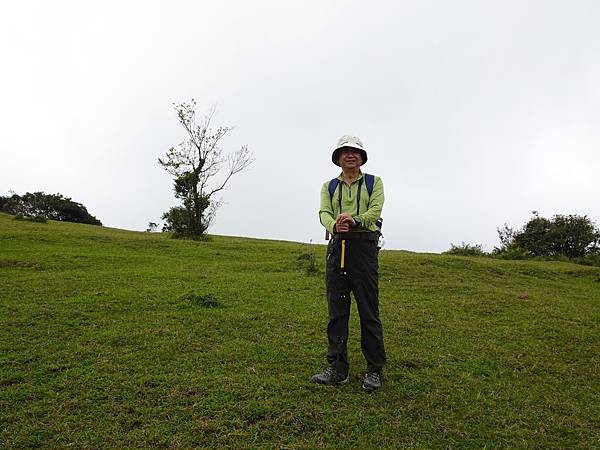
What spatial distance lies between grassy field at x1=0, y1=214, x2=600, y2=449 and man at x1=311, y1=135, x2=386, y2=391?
0.96ft

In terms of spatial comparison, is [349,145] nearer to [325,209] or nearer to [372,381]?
[325,209]

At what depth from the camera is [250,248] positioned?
2052cm

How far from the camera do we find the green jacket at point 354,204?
506 cm

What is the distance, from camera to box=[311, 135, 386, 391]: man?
513 cm

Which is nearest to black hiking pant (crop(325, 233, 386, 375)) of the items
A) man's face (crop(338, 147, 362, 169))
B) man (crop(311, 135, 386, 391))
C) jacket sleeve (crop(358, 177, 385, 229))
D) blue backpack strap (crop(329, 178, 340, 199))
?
man (crop(311, 135, 386, 391))

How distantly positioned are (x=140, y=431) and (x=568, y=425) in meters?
3.96

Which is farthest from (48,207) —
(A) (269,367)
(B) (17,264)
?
(A) (269,367)

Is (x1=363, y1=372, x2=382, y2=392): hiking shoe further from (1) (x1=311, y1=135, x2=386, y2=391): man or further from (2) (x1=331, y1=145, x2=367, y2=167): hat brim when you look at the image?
(2) (x1=331, y1=145, x2=367, y2=167): hat brim

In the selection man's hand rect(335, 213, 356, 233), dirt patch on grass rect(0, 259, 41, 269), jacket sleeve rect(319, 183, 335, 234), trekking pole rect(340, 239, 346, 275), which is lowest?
dirt patch on grass rect(0, 259, 41, 269)

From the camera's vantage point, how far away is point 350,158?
533 centimetres

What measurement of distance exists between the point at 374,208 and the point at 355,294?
969 millimetres

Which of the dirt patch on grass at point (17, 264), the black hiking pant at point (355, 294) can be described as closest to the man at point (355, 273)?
the black hiking pant at point (355, 294)

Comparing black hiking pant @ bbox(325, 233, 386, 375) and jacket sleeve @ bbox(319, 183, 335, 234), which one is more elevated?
jacket sleeve @ bbox(319, 183, 335, 234)

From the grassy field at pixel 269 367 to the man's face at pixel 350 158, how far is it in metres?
2.47
